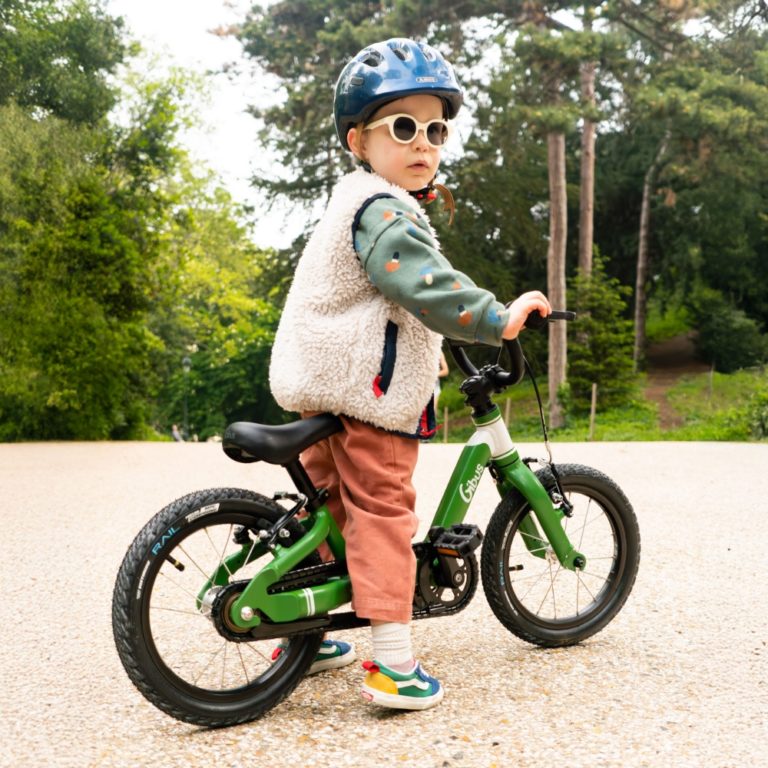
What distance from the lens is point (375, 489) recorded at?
8.65 ft

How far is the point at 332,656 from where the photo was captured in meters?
3.07

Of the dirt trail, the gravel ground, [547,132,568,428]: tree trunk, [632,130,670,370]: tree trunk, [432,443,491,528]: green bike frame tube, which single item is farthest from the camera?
[632,130,670,370]: tree trunk

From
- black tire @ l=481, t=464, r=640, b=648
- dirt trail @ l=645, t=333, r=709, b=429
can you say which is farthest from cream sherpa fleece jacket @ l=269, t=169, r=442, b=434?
dirt trail @ l=645, t=333, r=709, b=429

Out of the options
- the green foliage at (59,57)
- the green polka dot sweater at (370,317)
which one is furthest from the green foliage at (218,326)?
the green polka dot sweater at (370,317)

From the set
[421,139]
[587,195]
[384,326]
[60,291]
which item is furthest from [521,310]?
[587,195]

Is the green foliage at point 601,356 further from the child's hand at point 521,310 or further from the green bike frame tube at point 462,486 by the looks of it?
the child's hand at point 521,310

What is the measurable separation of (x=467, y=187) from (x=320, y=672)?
789 inches

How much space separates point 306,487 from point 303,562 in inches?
8.1

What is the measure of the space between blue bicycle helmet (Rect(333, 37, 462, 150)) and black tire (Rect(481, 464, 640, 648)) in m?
1.26

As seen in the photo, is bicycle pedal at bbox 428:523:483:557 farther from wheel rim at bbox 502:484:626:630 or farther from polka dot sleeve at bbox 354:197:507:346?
polka dot sleeve at bbox 354:197:507:346

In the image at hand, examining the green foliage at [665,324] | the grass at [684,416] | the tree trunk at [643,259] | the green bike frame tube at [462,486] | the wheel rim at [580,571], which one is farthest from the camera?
the green foliage at [665,324]

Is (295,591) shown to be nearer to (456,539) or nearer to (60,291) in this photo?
(456,539)

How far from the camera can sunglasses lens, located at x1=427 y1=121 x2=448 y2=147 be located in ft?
9.05

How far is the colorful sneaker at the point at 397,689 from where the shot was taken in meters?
2.59
